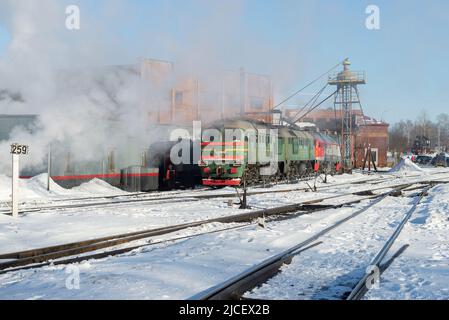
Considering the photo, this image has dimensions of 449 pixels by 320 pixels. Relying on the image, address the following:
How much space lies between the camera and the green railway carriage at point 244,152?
21.1 m

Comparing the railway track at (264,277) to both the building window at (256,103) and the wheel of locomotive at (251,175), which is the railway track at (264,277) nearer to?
the wheel of locomotive at (251,175)

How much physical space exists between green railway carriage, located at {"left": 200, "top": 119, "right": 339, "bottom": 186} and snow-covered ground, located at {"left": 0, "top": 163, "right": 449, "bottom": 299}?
23.2 feet

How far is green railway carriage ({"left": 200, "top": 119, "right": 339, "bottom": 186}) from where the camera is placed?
21109 millimetres

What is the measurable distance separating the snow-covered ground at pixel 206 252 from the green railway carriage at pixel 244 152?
23.2 feet

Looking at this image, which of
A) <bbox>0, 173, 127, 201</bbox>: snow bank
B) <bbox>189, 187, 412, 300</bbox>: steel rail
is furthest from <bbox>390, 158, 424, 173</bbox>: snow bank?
<bbox>189, 187, 412, 300</bbox>: steel rail

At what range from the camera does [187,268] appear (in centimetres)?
621

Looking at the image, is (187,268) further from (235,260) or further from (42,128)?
(42,128)

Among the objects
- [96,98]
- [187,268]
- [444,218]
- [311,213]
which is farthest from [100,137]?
[187,268]

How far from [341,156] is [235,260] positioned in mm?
36502

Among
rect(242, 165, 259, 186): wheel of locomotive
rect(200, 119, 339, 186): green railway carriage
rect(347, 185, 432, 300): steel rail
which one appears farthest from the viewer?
rect(242, 165, 259, 186): wheel of locomotive

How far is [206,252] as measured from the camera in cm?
741

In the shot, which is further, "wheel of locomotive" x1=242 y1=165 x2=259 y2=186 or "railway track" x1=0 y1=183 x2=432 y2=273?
"wheel of locomotive" x1=242 y1=165 x2=259 y2=186

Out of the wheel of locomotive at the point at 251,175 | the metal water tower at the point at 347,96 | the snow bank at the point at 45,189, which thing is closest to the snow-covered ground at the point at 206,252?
the snow bank at the point at 45,189

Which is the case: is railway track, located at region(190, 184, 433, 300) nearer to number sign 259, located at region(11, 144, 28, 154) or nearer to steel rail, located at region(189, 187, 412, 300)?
steel rail, located at region(189, 187, 412, 300)
